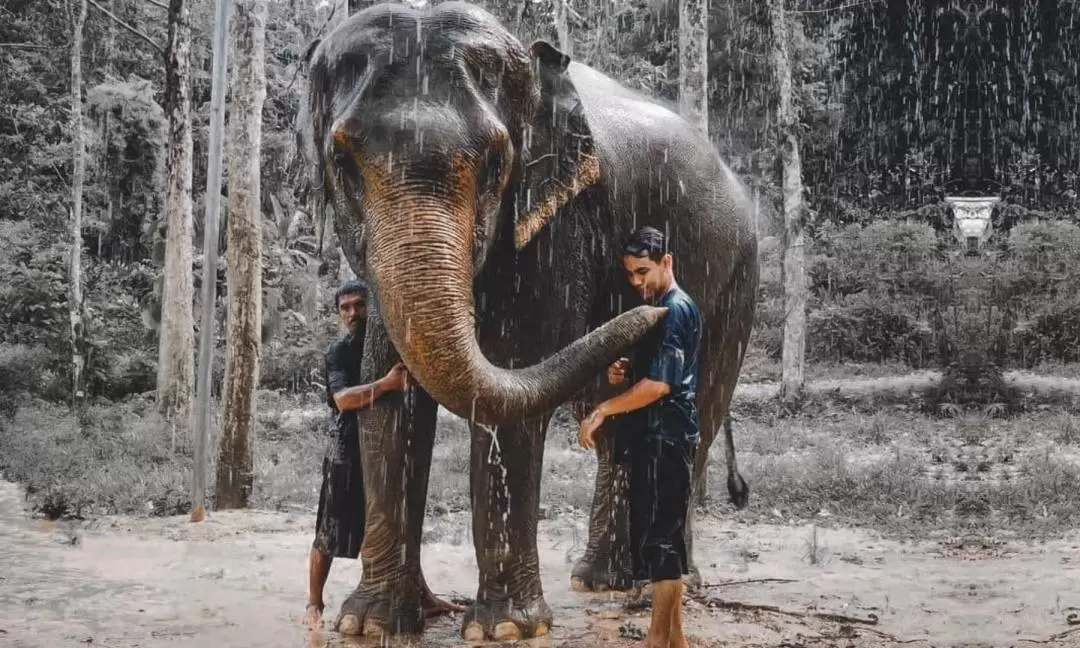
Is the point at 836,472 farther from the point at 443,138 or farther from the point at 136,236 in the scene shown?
the point at 136,236

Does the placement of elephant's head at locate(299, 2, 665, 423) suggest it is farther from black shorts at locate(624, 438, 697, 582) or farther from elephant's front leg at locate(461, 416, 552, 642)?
elephant's front leg at locate(461, 416, 552, 642)

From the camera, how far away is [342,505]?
5.69 meters

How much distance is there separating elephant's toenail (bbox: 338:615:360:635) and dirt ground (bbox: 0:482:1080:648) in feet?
0.20

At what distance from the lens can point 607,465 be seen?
24.1ft

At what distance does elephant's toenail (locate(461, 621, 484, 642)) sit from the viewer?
17.9 feet

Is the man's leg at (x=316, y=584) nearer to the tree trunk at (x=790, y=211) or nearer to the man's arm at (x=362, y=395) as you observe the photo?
the man's arm at (x=362, y=395)

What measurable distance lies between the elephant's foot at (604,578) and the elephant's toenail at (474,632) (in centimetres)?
157

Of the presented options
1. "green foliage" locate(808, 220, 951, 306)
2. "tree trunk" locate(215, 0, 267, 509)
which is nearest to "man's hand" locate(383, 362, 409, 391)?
"tree trunk" locate(215, 0, 267, 509)

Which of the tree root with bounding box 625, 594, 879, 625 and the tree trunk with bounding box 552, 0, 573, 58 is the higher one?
the tree trunk with bounding box 552, 0, 573, 58

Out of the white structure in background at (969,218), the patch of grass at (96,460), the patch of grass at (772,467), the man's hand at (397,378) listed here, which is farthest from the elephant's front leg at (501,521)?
the white structure in background at (969,218)

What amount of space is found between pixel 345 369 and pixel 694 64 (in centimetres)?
683

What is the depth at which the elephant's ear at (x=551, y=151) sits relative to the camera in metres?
5.49

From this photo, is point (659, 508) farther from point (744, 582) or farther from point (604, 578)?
point (744, 582)

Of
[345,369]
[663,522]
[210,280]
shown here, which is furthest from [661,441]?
[210,280]
